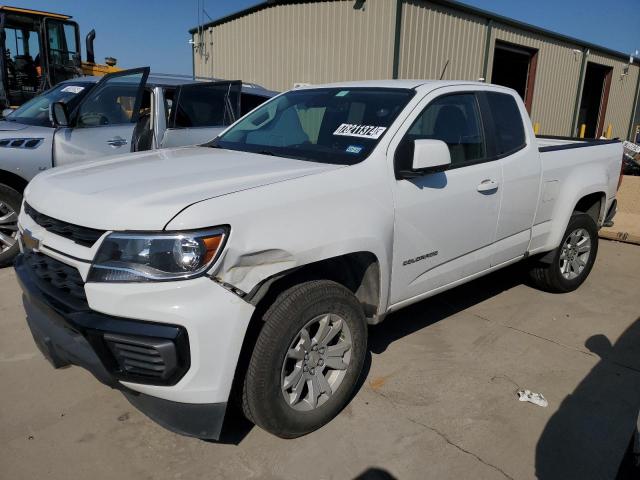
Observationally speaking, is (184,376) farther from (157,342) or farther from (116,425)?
(116,425)

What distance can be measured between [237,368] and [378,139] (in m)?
1.48

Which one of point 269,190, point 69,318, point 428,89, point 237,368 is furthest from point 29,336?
point 428,89

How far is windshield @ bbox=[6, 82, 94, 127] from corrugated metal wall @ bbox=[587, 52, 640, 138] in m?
18.0

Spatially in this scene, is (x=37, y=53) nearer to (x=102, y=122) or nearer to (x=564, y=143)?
(x=102, y=122)

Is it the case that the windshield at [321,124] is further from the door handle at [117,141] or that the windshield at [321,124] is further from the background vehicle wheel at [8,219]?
the background vehicle wheel at [8,219]

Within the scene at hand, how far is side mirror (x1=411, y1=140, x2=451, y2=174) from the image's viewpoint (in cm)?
275

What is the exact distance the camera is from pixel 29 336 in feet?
11.9

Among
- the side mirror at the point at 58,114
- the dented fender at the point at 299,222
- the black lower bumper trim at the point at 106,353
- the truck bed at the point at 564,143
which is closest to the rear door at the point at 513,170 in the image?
the truck bed at the point at 564,143

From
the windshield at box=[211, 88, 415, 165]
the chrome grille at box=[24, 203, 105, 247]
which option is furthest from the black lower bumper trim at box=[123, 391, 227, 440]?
the windshield at box=[211, 88, 415, 165]

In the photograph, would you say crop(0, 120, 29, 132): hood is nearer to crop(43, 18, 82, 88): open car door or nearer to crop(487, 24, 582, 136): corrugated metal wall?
crop(43, 18, 82, 88): open car door

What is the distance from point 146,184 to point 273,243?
692 millimetres

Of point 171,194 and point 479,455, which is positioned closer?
point 171,194

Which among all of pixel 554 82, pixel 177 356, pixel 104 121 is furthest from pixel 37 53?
pixel 554 82

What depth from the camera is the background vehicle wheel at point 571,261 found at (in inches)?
179
